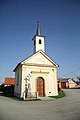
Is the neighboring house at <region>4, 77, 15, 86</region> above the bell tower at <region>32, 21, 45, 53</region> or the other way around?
the other way around

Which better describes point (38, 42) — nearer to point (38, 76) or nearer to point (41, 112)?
point (38, 76)

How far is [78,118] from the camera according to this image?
754 centimetres

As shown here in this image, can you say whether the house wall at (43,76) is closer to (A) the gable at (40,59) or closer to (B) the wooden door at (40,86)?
(B) the wooden door at (40,86)

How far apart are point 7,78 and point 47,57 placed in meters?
35.4

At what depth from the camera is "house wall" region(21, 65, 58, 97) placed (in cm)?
2152

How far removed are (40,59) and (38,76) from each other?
2965 millimetres

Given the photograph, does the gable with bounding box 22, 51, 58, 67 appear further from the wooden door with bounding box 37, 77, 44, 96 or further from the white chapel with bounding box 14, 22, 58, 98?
the wooden door with bounding box 37, 77, 44, 96

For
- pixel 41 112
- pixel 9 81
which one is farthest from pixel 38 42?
pixel 9 81

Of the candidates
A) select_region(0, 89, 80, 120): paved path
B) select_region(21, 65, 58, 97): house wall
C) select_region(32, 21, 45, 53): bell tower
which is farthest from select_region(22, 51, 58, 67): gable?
select_region(0, 89, 80, 120): paved path

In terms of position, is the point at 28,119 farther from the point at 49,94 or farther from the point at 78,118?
the point at 49,94

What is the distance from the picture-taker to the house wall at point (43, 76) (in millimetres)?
21516

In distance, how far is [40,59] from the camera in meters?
23.3

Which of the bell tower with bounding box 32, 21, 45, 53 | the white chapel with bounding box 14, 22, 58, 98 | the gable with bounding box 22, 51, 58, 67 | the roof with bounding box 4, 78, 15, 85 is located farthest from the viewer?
the roof with bounding box 4, 78, 15, 85

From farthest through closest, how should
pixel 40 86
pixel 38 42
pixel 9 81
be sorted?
pixel 9 81 < pixel 38 42 < pixel 40 86
